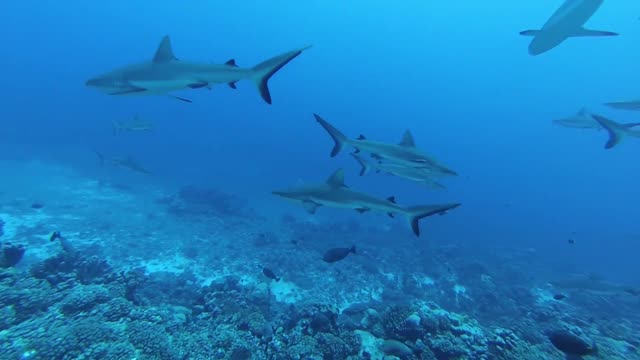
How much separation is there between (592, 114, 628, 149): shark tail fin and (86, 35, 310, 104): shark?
615 cm

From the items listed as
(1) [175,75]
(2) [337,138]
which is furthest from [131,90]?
(2) [337,138]

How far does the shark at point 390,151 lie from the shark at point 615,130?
282cm

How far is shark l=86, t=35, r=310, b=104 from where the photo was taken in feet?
15.8

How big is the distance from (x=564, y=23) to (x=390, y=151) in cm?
376

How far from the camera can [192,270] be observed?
15.2 m

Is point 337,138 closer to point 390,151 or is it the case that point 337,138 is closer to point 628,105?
point 390,151

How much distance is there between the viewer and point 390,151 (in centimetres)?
785

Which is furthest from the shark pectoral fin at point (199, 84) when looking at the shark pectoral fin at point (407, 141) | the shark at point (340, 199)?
the shark pectoral fin at point (407, 141)

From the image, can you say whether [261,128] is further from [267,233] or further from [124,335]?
[124,335]

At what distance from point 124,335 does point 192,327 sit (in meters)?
1.75

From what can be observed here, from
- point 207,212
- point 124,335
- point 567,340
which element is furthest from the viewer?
point 207,212

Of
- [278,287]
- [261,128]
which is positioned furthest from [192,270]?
[261,128]

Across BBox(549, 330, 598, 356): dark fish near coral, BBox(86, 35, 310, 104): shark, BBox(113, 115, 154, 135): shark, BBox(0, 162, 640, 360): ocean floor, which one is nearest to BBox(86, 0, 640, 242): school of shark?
BBox(86, 35, 310, 104): shark

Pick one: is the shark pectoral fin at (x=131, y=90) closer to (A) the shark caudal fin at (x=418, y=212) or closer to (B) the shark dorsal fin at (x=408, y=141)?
(A) the shark caudal fin at (x=418, y=212)
